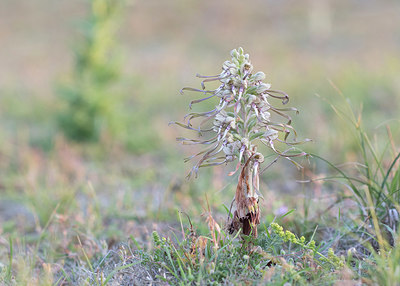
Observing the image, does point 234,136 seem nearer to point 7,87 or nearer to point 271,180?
point 271,180

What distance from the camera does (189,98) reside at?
8.95 m

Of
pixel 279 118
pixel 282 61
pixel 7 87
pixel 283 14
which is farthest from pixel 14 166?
pixel 283 14

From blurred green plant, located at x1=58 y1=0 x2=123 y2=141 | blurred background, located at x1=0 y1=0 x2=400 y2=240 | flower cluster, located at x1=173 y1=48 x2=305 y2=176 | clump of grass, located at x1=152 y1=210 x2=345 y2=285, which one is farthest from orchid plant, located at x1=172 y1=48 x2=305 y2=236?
blurred green plant, located at x1=58 y1=0 x2=123 y2=141

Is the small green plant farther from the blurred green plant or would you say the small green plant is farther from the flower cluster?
the blurred green plant

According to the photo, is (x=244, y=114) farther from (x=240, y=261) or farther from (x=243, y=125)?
(x=240, y=261)

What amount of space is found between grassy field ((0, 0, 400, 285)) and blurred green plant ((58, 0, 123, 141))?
19 mm

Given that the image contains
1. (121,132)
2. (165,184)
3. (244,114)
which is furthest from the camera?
(121,132)

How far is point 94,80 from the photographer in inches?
231

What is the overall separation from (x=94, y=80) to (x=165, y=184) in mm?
2162

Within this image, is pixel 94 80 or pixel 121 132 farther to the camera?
pixel 121 132

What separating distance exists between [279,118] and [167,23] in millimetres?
23316

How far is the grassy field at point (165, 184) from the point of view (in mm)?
1946

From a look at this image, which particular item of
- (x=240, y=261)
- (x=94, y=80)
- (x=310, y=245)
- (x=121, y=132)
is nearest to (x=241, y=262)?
(x=240, y=261)

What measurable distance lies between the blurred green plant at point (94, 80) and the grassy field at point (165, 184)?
2 cm
